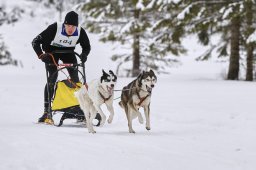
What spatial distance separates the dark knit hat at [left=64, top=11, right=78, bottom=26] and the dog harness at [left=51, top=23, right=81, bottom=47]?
0.25 meters

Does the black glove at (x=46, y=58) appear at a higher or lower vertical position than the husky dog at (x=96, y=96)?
higher

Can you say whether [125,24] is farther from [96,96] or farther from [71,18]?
[96,96]

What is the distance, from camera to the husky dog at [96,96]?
634 centimetres

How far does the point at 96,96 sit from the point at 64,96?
2.92 feet

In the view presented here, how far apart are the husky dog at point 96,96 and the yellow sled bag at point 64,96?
0.24 m

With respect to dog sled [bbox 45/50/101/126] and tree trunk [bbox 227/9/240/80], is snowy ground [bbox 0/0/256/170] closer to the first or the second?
dog sled [bbox 45/50/101/126]

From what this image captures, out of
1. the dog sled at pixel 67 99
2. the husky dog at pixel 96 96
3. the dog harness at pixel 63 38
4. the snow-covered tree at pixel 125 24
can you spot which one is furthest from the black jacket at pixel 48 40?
the snow-covered tree at pixel 125 24

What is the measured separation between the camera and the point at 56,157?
14.4 ft

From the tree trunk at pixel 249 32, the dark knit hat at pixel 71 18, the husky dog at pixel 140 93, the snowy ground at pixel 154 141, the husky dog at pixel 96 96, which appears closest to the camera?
the snowy ground at pixel 154 141

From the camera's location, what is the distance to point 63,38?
23.4 feet

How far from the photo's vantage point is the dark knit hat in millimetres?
6727

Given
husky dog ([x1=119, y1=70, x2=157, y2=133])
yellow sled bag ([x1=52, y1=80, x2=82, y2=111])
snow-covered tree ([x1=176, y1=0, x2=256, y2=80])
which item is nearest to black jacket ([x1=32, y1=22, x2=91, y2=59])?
yellow sled bag ([x1=52, y1=80, x2=82, y2=111])

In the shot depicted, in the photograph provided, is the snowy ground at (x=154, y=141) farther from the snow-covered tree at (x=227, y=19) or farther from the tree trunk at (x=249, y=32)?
the snow-covered tree at (x=227, y=19)

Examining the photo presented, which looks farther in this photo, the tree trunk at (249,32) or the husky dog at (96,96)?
the tree trunk at (249,32)
